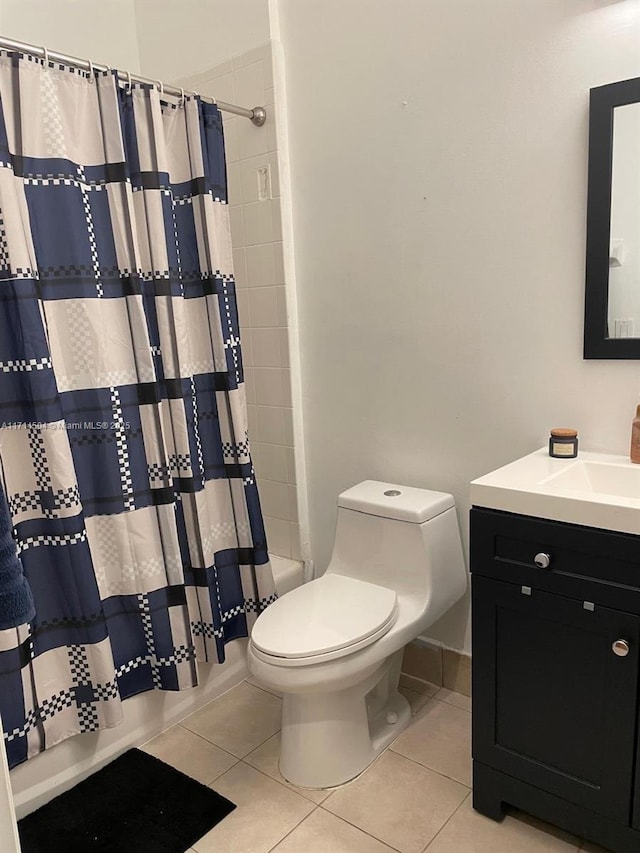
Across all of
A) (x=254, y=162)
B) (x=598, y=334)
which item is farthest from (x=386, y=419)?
(x=254, y=162)

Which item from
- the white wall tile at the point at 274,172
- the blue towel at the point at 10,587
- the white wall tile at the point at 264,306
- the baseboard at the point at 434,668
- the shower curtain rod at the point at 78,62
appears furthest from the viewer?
the white wall tile at the point at 264,306

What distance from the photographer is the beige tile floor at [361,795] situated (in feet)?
5.28

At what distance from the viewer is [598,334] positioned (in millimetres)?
1723

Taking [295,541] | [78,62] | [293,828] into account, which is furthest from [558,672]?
[78,62]

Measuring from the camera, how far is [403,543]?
1971mm

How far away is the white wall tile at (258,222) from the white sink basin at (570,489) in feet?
3.98

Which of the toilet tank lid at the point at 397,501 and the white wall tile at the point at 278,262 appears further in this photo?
the white wall tile at the point at 278,262

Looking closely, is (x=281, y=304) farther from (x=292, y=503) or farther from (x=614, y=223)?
(x=614, y=223)

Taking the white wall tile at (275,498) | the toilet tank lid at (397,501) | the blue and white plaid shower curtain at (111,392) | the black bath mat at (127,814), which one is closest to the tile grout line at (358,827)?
the black bath mat at (127,814)

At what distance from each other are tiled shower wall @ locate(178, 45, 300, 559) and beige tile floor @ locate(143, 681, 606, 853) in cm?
71

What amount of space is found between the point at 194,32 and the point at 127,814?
253cm

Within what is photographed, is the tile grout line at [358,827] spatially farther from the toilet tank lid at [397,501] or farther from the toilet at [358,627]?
the toilet tank lid at [397,501]

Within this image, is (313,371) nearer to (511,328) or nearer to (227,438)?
(227,438)

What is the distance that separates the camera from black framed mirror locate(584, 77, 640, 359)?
1608 mm
